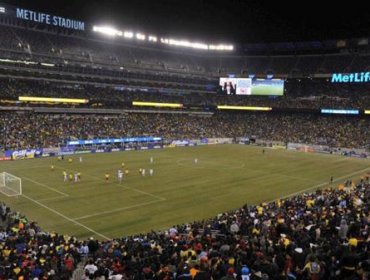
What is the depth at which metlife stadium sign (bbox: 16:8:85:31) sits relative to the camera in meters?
71.7

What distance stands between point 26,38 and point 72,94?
13.8 meters

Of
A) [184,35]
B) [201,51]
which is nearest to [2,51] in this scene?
[184,35]

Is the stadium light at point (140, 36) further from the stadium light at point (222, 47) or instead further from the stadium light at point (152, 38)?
the stadium light at point (222, 47)

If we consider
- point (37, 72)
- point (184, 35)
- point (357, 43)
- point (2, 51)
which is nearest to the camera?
point (2, 51)

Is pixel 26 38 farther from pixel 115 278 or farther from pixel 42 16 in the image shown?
pixel 115 278

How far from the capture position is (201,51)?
107 meters

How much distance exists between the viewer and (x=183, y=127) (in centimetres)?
8600

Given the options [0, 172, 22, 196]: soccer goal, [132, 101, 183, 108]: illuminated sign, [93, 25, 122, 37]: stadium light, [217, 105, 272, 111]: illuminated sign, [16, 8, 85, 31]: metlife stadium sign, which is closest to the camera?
[0, 172, 22, 196]: soccer goal

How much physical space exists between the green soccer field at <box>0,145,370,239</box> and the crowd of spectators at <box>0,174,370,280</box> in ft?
22.5

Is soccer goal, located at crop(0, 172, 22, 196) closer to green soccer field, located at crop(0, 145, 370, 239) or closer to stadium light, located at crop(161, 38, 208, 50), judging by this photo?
green soccer field, located at crop(0, 145, 370, 239)

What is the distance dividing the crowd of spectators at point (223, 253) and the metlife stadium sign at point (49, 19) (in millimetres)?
60303

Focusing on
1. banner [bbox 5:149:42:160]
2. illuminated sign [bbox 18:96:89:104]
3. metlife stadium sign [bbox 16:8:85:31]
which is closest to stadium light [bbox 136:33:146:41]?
metlife stadium sign [bbox 16:8:85:31]

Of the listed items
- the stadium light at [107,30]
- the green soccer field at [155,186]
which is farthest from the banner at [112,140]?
the stadium light at [107,30]

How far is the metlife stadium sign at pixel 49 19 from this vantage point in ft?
235
